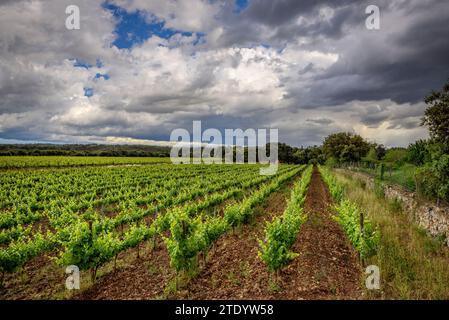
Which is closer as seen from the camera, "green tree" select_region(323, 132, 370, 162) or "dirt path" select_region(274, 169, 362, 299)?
"dirt path" select_region(274, 169, 362, 299)

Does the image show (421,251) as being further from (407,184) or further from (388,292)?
(407,184)

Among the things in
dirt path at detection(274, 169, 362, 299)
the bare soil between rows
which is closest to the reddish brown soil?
the bare soil between rows

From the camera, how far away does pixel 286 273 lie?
26.0ft

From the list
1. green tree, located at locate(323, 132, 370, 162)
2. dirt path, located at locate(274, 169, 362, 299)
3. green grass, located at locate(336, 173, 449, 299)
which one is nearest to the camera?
green grass, located at locate(336, 173, 449, 299)

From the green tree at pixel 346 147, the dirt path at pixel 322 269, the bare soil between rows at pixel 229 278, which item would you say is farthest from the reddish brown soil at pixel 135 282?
the green tree at pixel 346 147

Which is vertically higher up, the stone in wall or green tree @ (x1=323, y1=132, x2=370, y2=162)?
green tree @ (x1=323, y1=132, x2=370, y2=162)

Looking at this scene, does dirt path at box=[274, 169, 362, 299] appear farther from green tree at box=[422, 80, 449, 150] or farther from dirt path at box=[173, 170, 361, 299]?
green tree at box=[422, 80, 449, 150]

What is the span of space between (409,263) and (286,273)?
3.44 meters

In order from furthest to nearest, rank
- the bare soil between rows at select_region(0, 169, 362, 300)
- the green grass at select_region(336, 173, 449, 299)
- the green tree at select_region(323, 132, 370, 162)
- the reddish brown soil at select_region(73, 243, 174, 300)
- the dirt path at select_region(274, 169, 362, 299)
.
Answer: the green tree at select_region(323, 132, 370, 162), the reddish brown soil at select_region(73, 243, 174, 300), the bare soil between rows at select_region(0, 169, 362, 300), the dirt path at select_region(274, 169, 362, 299), the green grass at select_region(336, 173, 449, 299)

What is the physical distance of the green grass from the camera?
650 cm

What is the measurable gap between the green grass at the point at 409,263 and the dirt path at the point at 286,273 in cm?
69

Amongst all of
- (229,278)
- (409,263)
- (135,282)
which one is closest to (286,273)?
(229,278)

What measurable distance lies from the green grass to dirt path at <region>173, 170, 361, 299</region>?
0.69 m
